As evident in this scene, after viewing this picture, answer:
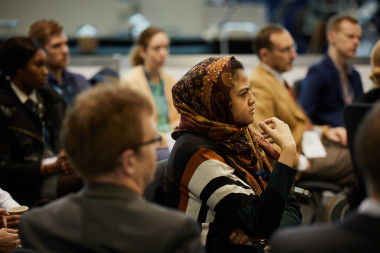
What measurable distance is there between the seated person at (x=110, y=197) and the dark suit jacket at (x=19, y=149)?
1632 mm

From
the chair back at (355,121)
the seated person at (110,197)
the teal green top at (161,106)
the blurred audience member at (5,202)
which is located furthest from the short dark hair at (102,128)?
the teal green top at (161,106)

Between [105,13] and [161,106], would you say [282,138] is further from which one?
[105,13]

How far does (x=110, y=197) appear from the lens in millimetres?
1145

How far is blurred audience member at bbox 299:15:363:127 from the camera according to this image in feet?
13.0

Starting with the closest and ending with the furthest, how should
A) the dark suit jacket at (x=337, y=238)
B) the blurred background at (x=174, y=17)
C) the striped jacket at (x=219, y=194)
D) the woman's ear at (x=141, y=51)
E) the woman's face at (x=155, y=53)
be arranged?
the dark suit jacket at (x=337, y=238) → the striped jacket at (x=219, y=194) → the woman's face at (x=155, y=53) → the woman's ear at (x=141, y=51) → the blurred background at (x=174, y=17)

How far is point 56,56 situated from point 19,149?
3.85 ft

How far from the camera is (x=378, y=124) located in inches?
37.3

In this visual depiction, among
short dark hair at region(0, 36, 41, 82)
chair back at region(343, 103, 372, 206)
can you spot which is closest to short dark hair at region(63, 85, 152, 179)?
chair back at region(343, 103, 372, 206)

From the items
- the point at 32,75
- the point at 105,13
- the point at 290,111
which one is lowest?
the point at 290,111

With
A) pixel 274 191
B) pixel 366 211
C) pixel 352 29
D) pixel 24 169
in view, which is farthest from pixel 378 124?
pixel 352 29

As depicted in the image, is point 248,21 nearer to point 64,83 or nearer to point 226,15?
point 226,15

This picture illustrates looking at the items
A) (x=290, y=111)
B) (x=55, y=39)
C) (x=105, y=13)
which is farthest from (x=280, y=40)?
(x=105, y=13)

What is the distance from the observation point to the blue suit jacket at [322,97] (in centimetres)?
395

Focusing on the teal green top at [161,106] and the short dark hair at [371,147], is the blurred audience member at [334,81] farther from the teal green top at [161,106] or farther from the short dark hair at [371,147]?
the short dark hair at [371,147]
